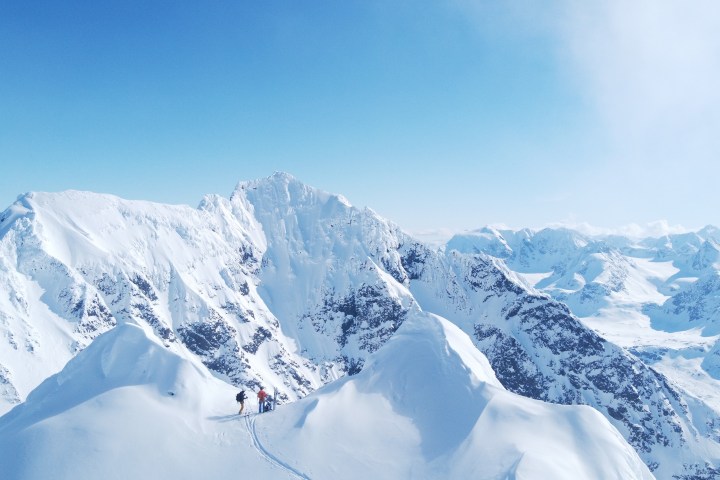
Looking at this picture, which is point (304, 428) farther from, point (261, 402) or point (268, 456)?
point (261, 402)

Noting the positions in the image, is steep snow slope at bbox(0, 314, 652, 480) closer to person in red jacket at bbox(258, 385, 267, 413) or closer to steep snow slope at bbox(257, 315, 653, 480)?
steep snow slope at bbox(257, 315, 653, 480)

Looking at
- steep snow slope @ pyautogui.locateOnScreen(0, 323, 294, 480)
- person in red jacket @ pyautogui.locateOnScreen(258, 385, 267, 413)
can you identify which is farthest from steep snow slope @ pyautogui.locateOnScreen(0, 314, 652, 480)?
person in red jacket @ pyautogui.locateOnScreen(258, 385, 267, 413)

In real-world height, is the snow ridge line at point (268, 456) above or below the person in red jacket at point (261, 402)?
below

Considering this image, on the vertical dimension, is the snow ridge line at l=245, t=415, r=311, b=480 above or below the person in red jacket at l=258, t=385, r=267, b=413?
below

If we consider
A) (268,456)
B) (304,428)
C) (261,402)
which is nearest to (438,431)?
(304,428)

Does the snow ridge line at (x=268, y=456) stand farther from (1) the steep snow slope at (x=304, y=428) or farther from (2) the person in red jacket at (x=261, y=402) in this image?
(2) the person in red jacket at (x=261, y=402)

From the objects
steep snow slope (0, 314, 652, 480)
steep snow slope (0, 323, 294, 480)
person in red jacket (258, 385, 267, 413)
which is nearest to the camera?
steep snow slope (0, 323, 294, 480)

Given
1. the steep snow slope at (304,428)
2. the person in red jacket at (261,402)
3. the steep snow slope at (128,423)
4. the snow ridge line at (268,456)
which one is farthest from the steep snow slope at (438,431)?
the steep snow slope at (128,423)
